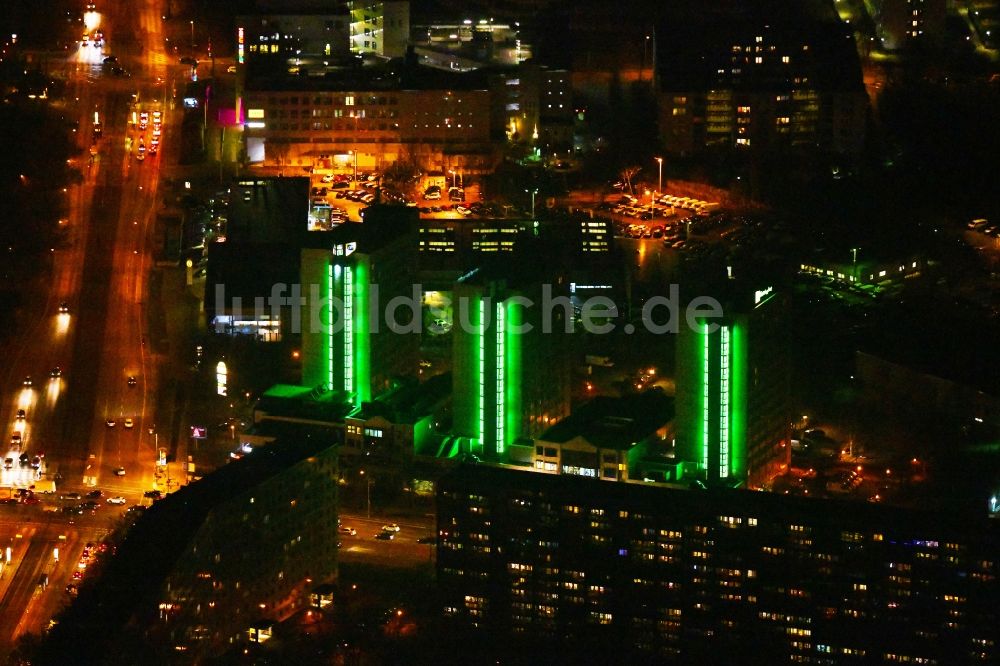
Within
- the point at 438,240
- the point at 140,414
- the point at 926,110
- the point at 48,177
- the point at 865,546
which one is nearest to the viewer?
the point at 865,546

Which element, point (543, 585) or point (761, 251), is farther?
point (761, 251)

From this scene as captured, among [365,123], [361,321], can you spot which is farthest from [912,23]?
[361,321]

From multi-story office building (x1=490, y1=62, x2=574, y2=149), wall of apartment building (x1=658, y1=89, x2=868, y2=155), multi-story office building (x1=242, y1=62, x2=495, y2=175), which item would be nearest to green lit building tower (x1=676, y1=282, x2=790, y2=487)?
multi-story office building (x1=242, y1=62, x2=495, y2=175)

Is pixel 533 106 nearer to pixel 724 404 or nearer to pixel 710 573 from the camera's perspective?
pixel 724 404

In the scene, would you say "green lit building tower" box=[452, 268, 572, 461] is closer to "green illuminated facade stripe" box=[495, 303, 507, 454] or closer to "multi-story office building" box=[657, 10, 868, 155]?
"green illuminated facade stripe" box=[495, 303, 507, 454]

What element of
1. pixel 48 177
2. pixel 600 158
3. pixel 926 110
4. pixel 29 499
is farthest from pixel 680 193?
pixel 29 499

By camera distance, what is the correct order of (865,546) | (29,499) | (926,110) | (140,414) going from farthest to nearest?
(926,110), (140,414), (29,499), (865,546)

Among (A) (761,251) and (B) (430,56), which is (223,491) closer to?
(A) (761,251)
